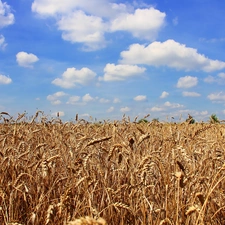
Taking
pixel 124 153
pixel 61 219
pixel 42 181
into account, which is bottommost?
pixel 61 219

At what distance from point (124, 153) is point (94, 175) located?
0.41 metres

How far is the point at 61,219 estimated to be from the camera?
2.64 m

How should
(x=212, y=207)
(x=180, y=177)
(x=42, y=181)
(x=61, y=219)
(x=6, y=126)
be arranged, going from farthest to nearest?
(x=6, y=126), (x=42, y=181), (x=212, y=207), (x=61, y=219), (x=180, y=177)

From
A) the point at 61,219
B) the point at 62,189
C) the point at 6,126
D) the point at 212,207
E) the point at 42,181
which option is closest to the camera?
the point at 61,219

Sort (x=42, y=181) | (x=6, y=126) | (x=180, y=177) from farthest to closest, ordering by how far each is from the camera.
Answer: (x=6, y=126)
(x=42, y=181)
(x=180, y=177)

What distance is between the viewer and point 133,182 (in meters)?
2.71

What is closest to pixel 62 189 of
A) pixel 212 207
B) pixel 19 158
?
pixel 19 158

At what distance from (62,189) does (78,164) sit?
0.43 m

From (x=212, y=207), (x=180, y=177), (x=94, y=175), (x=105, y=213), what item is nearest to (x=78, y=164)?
(x=94, y=175)

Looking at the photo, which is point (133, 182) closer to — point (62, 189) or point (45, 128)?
point (62, 189)

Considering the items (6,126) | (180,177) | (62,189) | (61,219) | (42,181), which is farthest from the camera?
(6,126)

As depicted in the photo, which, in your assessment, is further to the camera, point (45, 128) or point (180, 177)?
point (45, 128)

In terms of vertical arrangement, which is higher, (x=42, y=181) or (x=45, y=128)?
(x=45, y=128)

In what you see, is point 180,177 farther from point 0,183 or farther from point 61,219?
point 0,183
